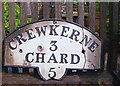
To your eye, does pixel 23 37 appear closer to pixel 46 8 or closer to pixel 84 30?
pixel 46 8

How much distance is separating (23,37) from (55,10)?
466mm

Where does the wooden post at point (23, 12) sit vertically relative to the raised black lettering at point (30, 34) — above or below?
above

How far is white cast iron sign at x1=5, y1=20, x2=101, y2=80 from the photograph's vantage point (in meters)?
3.27

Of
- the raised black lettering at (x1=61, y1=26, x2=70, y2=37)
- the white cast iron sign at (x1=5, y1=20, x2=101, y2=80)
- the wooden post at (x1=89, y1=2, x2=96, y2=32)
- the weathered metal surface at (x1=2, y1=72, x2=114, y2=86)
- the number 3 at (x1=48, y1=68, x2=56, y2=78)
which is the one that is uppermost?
the wooden post at (x1=89, y1=2, x2=96, y2=32)

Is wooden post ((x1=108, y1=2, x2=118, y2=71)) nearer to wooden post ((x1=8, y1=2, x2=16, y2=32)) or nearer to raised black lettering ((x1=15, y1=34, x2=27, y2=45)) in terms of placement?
raised black lettering ((x1=15, y1=34, x2=27, y2=45))

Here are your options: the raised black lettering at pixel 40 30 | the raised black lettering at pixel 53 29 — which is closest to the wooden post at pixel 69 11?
the raised black lettering at pixel 53 29

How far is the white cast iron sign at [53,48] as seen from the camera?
327 cm

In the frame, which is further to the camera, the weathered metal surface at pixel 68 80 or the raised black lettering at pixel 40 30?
the weathered metal surface at pixel 68 80

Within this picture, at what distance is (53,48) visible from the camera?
130 inches

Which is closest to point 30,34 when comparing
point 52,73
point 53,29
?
point 53,29

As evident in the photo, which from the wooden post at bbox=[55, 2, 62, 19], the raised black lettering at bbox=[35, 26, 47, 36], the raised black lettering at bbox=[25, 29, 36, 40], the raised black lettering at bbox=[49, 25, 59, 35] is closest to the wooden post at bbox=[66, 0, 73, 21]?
the wooden post at bbox=[55, 2, 62, 19]

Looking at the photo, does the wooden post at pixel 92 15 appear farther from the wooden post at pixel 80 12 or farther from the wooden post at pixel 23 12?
the wooden post at pixel 23 12

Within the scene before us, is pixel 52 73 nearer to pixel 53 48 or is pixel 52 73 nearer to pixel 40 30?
pixel 53 48

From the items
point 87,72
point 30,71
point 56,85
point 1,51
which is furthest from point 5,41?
point 87,72
